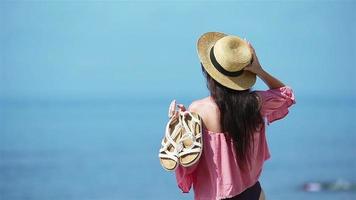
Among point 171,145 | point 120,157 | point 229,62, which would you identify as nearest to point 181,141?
point 171,145

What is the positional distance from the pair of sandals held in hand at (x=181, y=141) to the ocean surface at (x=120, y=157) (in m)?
3.13

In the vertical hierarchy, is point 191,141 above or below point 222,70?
below

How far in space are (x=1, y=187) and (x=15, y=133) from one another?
3.21 metres

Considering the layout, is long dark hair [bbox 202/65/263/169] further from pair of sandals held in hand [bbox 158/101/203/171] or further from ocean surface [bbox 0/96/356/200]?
ocean surface [bbox 0/96/356/200]

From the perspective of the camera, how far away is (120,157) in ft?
22.8

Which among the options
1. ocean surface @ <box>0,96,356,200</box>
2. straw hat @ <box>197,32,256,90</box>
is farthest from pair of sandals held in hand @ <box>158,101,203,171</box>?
ocean surface @ <box>0,96,356,200</box>

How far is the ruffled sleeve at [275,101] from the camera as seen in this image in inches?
74.6

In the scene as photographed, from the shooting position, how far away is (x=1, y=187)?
548cm

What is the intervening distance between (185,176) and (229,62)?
31 cm

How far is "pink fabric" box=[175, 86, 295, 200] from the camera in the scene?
1847mm

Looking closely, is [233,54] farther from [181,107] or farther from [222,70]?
[181,107]

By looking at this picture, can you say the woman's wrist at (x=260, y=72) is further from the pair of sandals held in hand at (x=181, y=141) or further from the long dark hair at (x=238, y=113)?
the pair of sandals held in hand at (x=181, y=141)

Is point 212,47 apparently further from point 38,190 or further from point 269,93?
A: point 38,190

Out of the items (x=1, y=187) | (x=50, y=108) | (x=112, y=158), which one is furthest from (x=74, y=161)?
(x=50, y=108)
